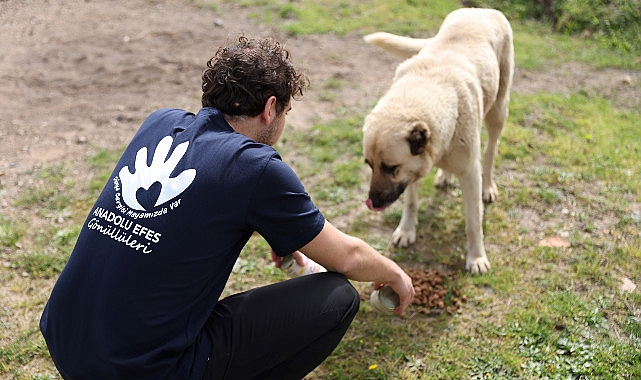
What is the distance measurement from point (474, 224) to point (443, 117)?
32.9 inches

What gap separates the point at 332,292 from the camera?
8.96ft

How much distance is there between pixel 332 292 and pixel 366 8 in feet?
22.3

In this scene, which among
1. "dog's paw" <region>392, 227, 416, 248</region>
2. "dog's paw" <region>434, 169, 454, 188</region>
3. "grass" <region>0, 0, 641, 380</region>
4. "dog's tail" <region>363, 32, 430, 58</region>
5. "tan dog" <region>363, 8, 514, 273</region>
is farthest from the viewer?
"dog's paw" <region>434, 169, 454, 188</region>

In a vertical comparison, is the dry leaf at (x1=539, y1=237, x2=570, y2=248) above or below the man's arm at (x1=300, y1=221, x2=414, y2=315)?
below

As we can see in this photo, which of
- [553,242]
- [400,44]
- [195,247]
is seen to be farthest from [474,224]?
[195,247]

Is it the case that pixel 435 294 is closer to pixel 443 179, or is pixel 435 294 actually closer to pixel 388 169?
pixel 388 169

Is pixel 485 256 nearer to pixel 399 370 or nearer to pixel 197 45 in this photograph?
pixel 399 370

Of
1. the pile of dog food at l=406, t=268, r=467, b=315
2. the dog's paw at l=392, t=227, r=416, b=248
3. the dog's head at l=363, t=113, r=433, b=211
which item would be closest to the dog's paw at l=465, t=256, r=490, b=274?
the pile of dog food at l=406, t=268, r=467, b=315

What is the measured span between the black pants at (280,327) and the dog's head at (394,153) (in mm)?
1109

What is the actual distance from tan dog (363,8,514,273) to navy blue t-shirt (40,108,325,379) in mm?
1375

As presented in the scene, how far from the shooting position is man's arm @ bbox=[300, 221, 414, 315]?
249 centimetres

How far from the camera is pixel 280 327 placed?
259 cm

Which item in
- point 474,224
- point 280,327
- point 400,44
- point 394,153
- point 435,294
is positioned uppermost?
point 400,44

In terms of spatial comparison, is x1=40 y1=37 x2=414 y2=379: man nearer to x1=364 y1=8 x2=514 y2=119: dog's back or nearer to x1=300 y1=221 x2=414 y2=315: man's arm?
x1=300 y1=221 x2=414 y2=315: man's arm
